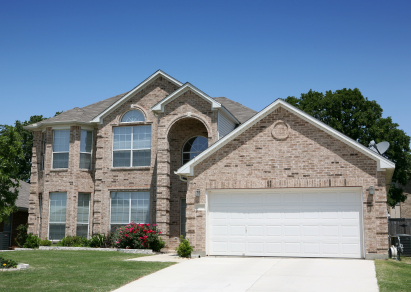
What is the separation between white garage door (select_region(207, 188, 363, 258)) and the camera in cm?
1599

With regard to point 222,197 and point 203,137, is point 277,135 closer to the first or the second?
point 222,197

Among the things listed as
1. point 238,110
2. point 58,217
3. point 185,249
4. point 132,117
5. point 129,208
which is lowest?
point 185,249

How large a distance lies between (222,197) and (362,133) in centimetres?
2393

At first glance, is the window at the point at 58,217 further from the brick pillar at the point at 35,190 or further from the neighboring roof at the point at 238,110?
the neighboring roof at the point at 238,110

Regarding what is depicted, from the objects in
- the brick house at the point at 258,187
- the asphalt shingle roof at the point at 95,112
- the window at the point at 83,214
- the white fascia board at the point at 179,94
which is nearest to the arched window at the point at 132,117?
the brick house at the point at 258,187

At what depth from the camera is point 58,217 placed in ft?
74.8

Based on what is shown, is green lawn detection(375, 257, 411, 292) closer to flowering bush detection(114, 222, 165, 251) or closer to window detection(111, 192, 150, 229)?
flowering bush detection(114, 222, 165, 251)

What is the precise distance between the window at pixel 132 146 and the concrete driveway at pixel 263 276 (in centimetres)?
833

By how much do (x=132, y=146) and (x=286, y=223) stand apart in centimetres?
960

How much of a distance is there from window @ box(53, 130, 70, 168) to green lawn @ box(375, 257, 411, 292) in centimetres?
1600

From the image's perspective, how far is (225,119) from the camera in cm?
2197

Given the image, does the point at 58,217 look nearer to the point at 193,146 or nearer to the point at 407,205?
the point at 193,146

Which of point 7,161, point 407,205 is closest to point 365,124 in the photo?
point 407,205

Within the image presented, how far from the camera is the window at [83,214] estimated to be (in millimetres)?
22750
